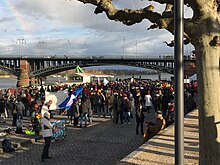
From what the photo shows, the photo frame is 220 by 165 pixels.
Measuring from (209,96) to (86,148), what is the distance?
7.46 metres

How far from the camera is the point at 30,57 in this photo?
8388 centimetres

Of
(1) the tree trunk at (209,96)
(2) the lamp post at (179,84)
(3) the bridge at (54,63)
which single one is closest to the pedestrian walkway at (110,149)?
(1) the tree trunk at (209,96)

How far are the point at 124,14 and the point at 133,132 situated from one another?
30.9 feet

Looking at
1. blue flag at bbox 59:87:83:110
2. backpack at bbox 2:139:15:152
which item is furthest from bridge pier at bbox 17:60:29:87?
backpack at bbox 2:139:15:152

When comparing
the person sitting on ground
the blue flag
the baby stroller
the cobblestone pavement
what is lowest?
the cobblestone pavement

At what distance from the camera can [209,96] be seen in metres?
5.96

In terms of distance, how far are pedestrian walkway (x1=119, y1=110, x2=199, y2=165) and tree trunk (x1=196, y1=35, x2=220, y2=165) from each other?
240cm

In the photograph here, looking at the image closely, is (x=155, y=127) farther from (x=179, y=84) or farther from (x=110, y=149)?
(x=179, y=84)

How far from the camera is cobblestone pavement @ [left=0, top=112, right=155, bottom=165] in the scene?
11.0m

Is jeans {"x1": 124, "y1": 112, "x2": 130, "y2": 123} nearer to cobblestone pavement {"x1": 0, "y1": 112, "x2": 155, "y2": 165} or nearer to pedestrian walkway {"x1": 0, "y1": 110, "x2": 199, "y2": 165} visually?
cobblestone pavement {"x1": 0, "y1": 112, "x2": 155, "y2": 165}

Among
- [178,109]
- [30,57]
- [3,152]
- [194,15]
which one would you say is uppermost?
[30,57]

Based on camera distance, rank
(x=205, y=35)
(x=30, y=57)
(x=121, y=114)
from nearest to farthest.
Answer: (x=205, y=35)
(x=121, y=114)
(x=30, y=57)

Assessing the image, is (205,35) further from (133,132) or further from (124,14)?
(133,132)

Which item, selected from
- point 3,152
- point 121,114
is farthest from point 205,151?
point 121,114
